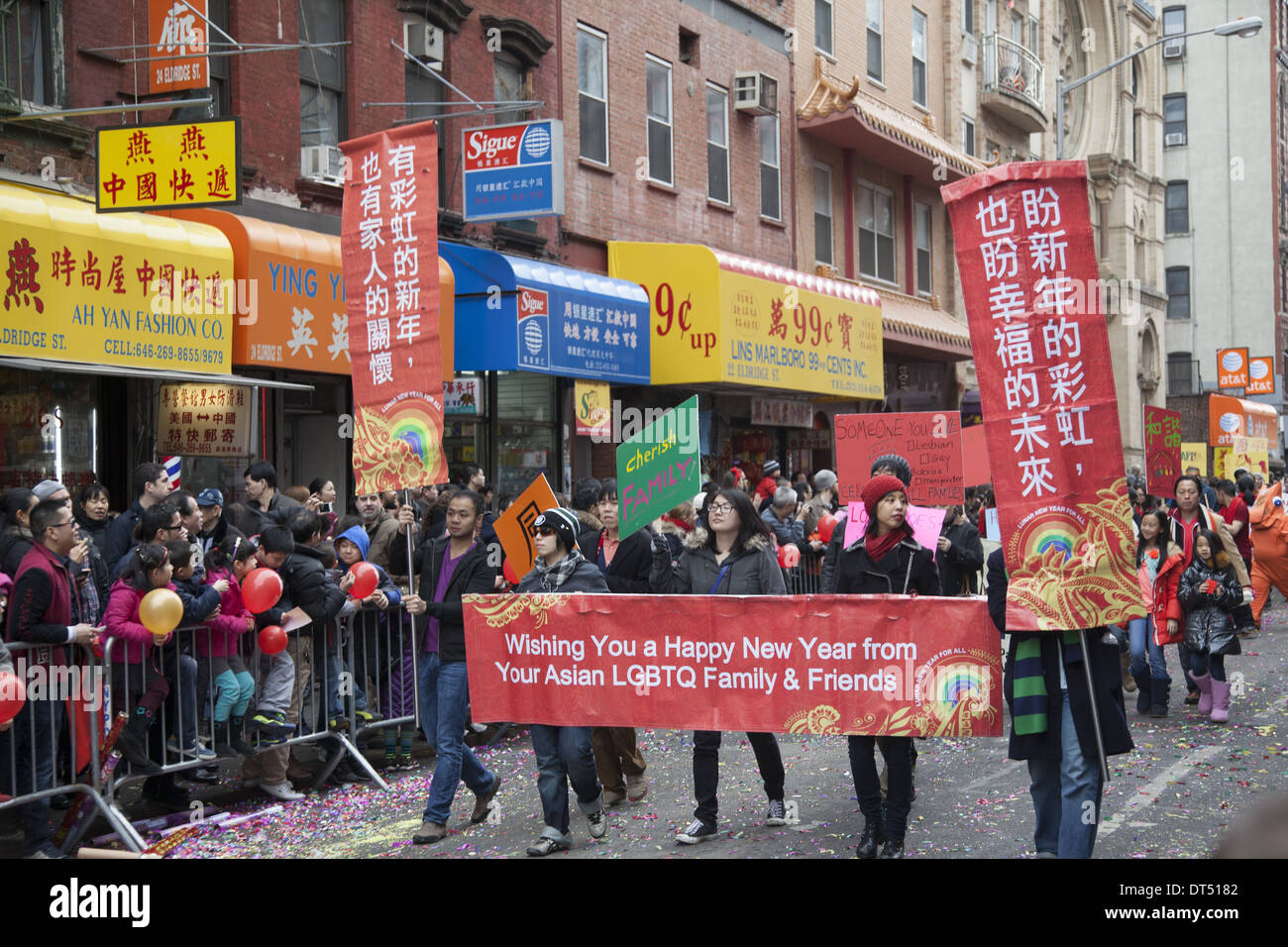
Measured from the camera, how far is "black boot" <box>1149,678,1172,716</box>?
10.8 meters

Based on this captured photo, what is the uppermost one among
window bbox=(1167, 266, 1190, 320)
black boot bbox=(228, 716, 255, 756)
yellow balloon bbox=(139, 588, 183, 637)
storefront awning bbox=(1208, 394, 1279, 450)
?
window bbox=(1167, 266, 1190, 320)

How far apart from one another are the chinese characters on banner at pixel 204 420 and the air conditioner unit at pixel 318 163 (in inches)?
105

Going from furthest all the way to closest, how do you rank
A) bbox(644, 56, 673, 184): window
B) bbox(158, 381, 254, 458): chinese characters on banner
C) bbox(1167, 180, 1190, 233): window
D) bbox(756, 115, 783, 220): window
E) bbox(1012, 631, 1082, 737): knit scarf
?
bbox(1167, 180, 1190, 233): window → bbox(756, 115, 783, 220): window → bbox(644, 56, 673, 184): window → bbox(158, 381, 254, 458): chinese characters on banner → bbox(1012, 631, 1082, 737): knit scarf

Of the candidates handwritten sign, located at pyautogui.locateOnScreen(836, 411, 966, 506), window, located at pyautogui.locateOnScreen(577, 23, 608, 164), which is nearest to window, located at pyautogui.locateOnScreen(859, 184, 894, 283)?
window, located at pyautogui.locateOnScreen(577, 23, 608, 164)

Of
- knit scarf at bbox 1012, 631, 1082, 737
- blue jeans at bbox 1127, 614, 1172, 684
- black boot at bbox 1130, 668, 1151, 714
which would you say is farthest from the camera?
black boot at bbox 1130, 668, 1151, 714

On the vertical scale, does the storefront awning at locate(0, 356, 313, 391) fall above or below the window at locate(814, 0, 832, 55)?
below

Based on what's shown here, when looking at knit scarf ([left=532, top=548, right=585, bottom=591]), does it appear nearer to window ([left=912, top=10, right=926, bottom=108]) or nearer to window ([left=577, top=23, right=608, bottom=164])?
window ([left=577, top=23, right=608, bottom=164])

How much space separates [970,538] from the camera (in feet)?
28.0

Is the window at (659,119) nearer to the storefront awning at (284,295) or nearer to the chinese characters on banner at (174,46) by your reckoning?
the storefront awning at (284,295)

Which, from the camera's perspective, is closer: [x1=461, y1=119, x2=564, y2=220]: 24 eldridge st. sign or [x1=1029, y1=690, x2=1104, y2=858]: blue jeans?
[x1=1029, y1=690, x2=1104, y2=858]: blue jeans

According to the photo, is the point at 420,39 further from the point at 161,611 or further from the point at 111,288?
the point at 161,611

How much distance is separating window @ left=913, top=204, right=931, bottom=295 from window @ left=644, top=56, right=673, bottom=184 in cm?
942

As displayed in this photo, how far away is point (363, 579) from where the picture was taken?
910 cm
